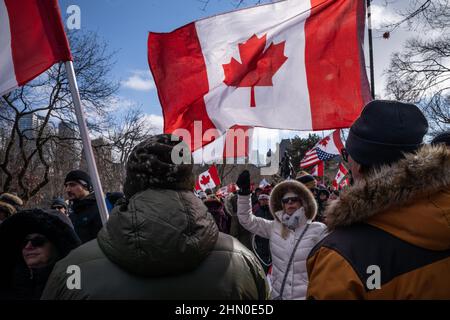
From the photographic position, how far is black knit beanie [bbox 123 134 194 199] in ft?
5.94

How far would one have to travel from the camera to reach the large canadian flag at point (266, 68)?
4047 mm

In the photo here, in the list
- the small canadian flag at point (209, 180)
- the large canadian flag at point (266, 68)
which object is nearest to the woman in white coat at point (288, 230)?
the large canadian flag at point (266, 68)

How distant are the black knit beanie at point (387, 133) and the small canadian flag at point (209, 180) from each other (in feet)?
55.6

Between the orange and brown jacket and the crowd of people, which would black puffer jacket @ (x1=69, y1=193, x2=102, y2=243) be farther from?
the orange and brown jacket

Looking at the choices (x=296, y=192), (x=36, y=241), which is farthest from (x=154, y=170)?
(x=296, y=192)

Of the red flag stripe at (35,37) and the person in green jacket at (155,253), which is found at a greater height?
the red flag stripe at (35,37)

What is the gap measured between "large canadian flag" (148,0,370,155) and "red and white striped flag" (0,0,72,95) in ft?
3.37

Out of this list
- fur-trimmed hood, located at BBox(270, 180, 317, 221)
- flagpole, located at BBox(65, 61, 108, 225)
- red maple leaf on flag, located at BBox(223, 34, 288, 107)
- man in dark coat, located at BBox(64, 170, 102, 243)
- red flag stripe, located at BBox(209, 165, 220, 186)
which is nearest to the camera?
flagpole, located at BBox(65, 61, 108, 225)

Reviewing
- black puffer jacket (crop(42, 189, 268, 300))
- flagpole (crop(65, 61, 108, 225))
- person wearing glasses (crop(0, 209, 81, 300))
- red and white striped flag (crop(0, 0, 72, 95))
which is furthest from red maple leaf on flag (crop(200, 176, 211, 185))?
black puffer jacket (crop(42, 189, 268, 300))

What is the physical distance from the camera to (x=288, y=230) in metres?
4.17

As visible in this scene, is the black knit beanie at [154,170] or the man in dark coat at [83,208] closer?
the black knit beanie at [154,170]

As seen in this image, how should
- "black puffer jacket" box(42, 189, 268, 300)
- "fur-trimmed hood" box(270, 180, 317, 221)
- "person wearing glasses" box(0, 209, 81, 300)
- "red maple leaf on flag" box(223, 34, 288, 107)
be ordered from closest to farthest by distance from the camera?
"black puffer jacket" box(42, 189, 268, 300) → "person wearing glasses" box(0, 209, 81, 300) → "red maple leaf on flag" box(223, 34, 288, 107) → "fur-trimmed hood" box(270, 180, 317, 221)

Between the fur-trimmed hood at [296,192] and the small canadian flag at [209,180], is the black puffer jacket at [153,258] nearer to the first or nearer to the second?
the fur-trimmed hood at [296,192]
